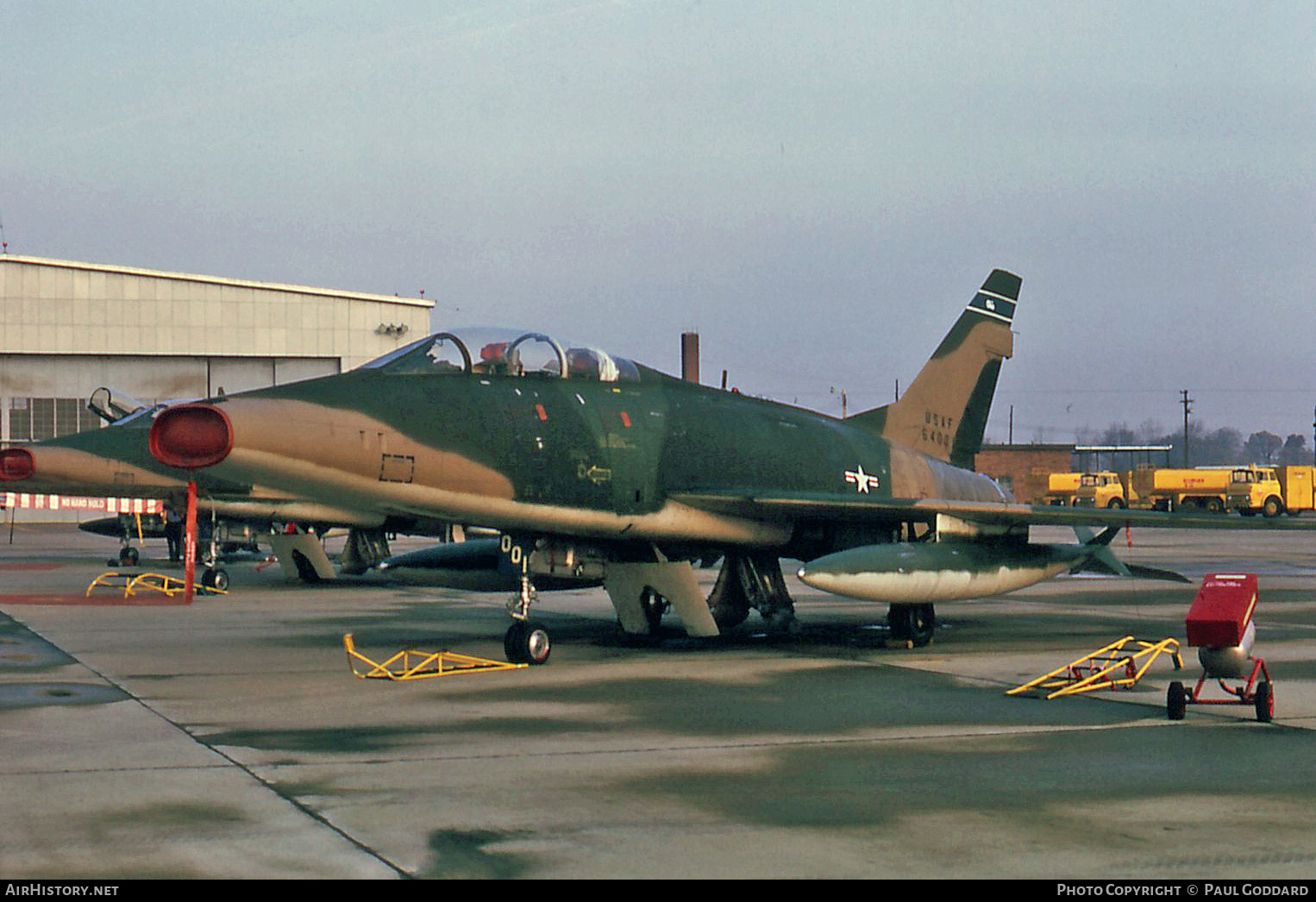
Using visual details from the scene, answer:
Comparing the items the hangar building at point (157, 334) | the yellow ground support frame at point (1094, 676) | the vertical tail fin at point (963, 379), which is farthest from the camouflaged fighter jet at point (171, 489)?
the hangar building at point (157, 334)

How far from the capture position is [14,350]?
53562 millimetres

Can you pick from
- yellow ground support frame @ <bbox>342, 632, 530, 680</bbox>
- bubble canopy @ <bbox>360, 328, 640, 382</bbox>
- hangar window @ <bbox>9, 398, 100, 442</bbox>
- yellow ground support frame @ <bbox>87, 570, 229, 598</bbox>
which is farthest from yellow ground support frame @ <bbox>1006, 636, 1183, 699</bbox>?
hangar window @ <bbox>9, 398, 100, 442</bbox>

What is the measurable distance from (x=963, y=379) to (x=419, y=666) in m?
9.37

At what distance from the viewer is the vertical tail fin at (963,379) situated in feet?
61.3

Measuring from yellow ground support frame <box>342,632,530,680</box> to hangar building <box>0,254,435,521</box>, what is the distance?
41879 millimetres

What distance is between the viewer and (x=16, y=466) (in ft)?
65.3

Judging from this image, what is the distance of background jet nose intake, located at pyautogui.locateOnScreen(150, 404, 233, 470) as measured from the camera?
10.2 metres

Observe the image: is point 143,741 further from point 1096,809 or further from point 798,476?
point 798,476

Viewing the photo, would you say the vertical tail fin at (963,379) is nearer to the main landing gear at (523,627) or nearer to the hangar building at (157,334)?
the main landing gear at (523,627)

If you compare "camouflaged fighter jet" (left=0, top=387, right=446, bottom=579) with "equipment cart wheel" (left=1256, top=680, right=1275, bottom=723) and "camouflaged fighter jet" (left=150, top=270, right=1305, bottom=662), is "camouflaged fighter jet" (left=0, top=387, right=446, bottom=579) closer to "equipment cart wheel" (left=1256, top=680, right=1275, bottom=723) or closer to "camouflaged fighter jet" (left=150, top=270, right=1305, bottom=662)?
"camouflaged fighter jet" (left=150, top=270, right=1305, bottom=662)

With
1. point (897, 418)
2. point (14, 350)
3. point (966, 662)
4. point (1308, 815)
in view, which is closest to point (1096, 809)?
point (1308, 815)

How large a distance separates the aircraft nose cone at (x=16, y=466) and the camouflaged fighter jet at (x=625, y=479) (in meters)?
9.75

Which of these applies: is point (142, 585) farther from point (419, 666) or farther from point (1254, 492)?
point (1254, 492)

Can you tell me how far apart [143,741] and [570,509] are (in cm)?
474
